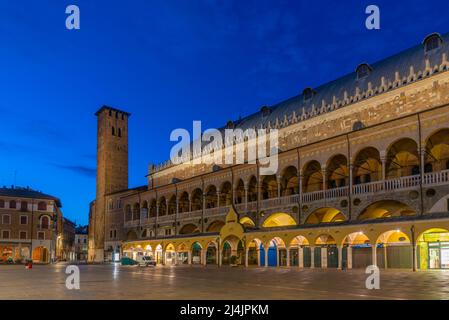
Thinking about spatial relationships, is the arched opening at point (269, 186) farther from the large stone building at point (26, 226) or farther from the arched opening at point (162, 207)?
the large stone building at point (26, 226)

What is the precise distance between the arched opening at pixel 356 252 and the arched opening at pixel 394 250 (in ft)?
2.55

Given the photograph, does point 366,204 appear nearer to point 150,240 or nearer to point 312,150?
point 312,150

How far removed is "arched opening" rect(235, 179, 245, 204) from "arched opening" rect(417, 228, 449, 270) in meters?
21.0

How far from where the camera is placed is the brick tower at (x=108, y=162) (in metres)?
78.6

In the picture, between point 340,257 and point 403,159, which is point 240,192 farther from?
point 340,257

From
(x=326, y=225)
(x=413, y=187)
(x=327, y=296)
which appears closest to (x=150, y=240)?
(x=326, y=225)

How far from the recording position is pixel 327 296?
14922 millimetres

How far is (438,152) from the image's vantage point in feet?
116

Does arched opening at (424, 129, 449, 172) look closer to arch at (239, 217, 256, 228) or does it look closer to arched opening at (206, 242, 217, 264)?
arch at (239, 217, 256, 228)

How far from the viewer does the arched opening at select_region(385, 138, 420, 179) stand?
1432 inches

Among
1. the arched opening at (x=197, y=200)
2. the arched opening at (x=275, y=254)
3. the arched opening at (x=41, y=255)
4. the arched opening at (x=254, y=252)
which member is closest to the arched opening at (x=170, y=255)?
the arched opening at (x=197, y=200)

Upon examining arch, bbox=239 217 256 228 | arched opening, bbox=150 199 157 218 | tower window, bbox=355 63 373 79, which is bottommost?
arch, bbox=239 217 256 228

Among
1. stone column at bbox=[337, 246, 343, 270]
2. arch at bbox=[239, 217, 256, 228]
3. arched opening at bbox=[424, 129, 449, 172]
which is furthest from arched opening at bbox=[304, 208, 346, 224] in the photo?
arched opening at bbox=[424, 129, 449, 172]
